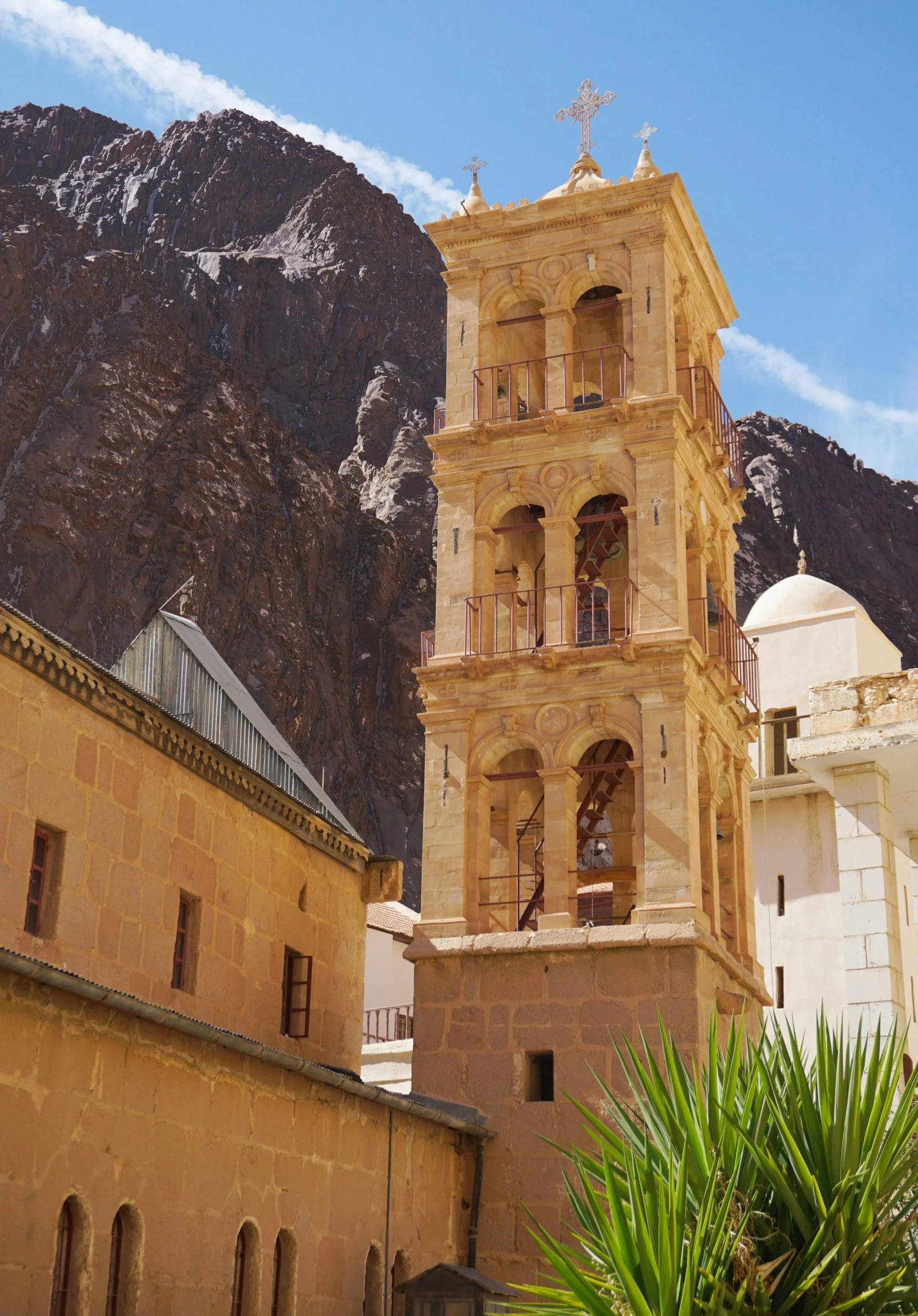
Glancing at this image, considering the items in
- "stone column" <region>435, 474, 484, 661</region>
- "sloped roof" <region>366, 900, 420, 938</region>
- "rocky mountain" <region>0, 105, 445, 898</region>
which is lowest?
"sloped roof" <region>366, 900, 420, 938</region>

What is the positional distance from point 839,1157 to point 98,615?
49.4 metres

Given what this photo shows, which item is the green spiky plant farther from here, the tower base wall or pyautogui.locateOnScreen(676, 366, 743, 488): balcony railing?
pyautogui.locateOnScreen(676, 366, 743, 488): balcony railing

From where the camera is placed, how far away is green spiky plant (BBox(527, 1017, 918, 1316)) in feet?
30.1

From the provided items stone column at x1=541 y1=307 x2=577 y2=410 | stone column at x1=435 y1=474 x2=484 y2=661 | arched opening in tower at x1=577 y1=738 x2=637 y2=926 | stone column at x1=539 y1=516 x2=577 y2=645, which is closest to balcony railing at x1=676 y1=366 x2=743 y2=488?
stone column at x1=541 y1=307 x2=577 y2=410

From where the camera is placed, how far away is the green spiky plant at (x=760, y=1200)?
9.18 meters

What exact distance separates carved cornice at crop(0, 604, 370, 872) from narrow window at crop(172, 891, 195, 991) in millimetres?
1307

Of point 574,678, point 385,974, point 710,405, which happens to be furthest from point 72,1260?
point 385,974

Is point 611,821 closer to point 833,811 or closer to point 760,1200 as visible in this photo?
point 833,811

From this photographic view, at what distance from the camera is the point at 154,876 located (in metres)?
15.9

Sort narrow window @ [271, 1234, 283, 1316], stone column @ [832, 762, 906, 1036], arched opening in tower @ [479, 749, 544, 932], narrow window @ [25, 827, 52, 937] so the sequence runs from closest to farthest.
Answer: narrow window @ [271, 1234, 283, 1316]
narrow window @ [25, 827, 52, 937]
stone column @ [832, 762, 906, 1036]
arched opening in tower @ [479, 749, 544, 932]

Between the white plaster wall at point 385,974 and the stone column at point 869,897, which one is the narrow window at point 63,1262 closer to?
the stone column at point 869,897

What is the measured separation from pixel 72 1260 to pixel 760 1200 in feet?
14.9

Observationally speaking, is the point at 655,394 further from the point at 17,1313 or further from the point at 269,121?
the point at 269,121

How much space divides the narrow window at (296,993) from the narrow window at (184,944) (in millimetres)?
2375
